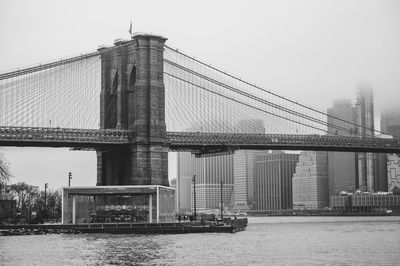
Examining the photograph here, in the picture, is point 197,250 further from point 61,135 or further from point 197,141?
point 197,141

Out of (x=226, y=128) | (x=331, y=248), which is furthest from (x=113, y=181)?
(x=331, y=248)

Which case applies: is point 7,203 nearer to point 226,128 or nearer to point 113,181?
point 113,181

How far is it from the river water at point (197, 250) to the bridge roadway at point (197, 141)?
13660 mm

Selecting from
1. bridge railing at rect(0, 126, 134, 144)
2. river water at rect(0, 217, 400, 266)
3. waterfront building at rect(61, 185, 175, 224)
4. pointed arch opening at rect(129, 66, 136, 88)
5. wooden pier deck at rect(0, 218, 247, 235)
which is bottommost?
river water at rect(0, 217, 400, 266)

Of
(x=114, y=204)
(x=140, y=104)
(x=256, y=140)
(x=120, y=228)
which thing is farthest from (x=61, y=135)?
(x=256, y=140)

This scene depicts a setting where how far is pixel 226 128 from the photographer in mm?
115062

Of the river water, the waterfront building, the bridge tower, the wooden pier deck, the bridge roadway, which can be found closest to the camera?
the river water

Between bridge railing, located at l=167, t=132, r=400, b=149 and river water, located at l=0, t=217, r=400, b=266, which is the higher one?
bridge railing, located at l=167, t=132, r=400, b=149

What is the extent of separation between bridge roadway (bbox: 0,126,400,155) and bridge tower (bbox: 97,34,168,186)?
69.5 inches

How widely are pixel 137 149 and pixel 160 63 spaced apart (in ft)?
35.3

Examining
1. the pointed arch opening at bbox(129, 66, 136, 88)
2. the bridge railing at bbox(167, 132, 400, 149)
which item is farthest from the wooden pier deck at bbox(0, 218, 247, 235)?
the pointed arch opening at bbox(129, 66, 136, 88)

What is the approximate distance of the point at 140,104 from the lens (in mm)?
108062

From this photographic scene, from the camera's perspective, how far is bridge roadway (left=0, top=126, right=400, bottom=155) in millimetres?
98062

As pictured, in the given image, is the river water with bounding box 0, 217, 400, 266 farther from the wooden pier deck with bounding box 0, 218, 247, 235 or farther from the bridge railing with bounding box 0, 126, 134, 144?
the bridge railing with bounding box 0, 126, 134, 144
